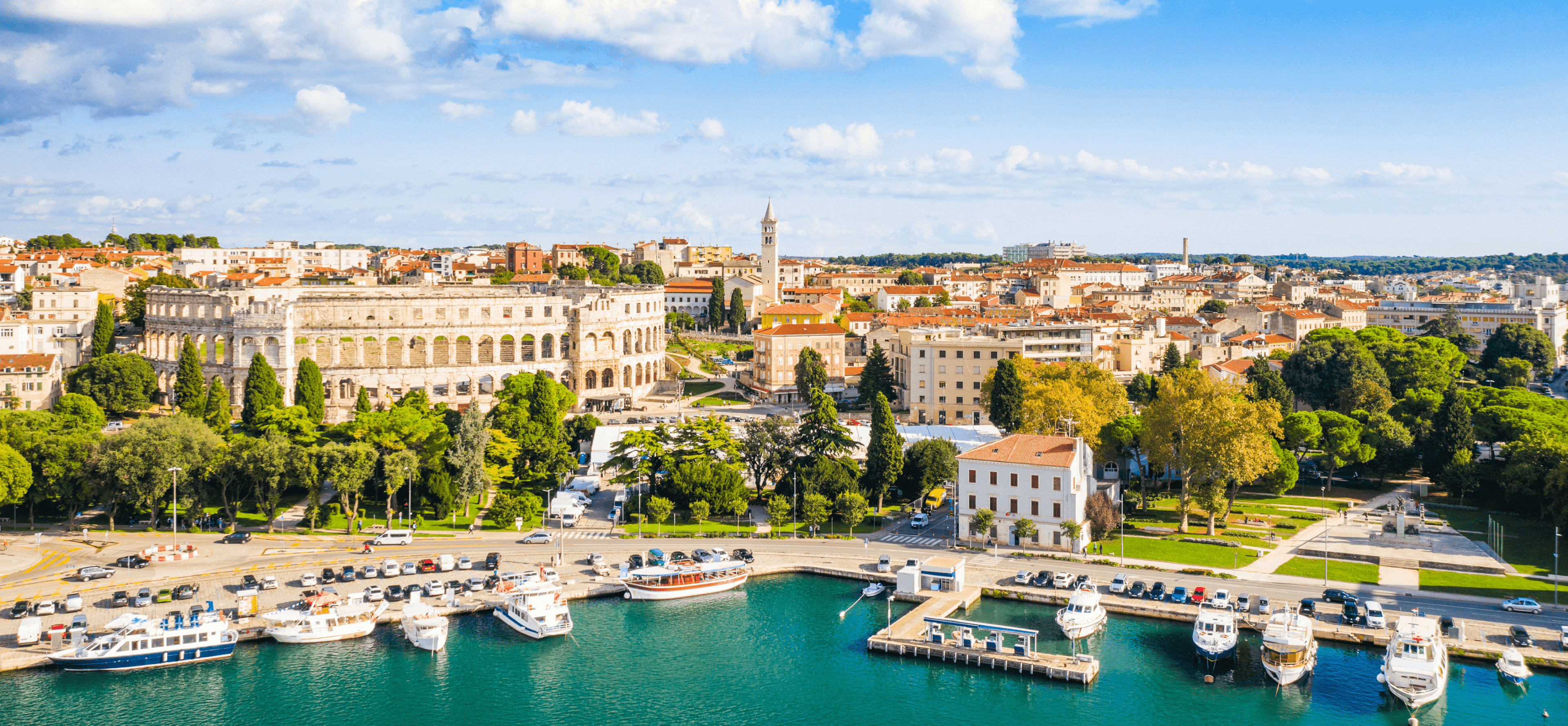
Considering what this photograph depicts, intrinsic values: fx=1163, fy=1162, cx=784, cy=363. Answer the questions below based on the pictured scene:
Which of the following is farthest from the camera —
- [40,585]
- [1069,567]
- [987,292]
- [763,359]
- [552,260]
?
[987,292]

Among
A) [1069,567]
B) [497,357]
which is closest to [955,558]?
[1069,567]

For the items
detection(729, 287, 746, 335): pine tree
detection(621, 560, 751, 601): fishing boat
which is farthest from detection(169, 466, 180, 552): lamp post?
detection(729, 287, 746, 335): pine tree

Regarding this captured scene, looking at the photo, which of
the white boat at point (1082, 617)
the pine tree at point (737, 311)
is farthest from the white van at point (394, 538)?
the pine tree at point (737, 311)

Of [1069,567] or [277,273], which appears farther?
[277,273]

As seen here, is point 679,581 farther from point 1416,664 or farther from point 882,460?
point 1416,664

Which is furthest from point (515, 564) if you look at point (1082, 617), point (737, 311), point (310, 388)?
point (737, 311)

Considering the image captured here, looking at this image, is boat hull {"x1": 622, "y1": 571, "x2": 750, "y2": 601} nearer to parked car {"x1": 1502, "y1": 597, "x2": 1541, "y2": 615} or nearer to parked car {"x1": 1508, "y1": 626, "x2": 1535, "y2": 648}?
parked car {"x1": 1508, "y1": 626, "x2": 1535, "y2": 648}

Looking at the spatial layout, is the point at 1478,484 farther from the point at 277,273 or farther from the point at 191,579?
the point at 277,273
